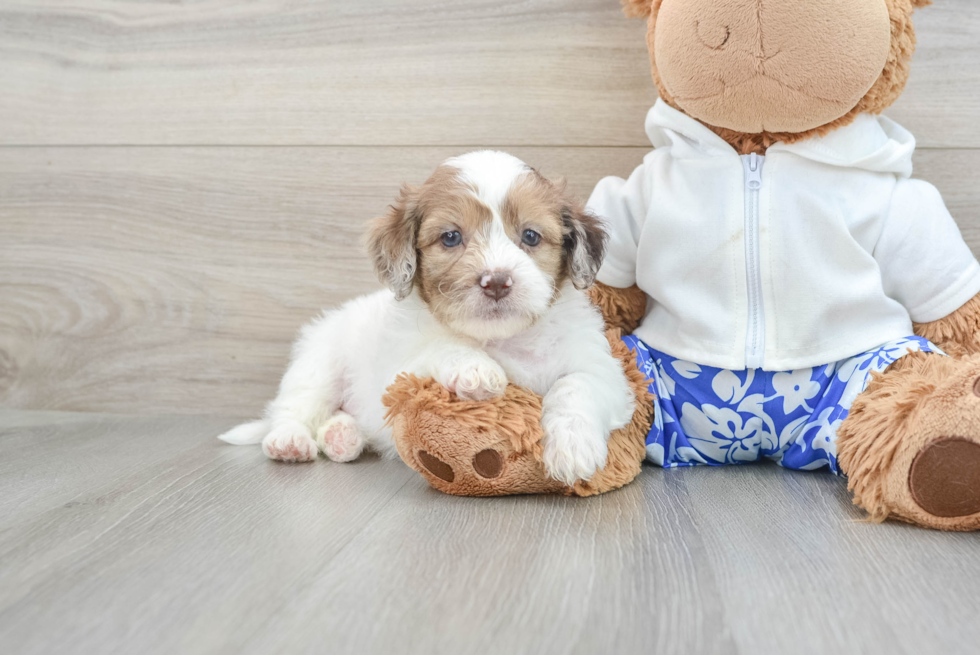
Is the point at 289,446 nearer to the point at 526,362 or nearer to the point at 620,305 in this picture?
the point at 526,362

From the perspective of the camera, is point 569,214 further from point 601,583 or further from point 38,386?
point 38,386

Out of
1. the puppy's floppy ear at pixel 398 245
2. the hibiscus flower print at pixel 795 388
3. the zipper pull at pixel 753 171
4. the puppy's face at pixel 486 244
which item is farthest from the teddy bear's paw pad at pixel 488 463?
the zipper pull at pixel 753 171

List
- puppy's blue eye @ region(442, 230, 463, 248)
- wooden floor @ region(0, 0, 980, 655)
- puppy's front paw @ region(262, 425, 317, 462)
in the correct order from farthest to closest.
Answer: puppy's front paw @ region(262, 425, 317, 462), puppy's blue eye @ region(442, 230, 463, 248), wooden floor @ region(0, 0, 980, 655)

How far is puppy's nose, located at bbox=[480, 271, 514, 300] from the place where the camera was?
1408mm

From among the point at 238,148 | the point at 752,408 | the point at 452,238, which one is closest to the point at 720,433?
the point at 752,408

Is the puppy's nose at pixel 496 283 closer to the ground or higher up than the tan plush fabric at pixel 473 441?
higher up

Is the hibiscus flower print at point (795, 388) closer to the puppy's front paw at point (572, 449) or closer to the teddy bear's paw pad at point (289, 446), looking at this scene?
the puppy's front paw at point (572, 449)

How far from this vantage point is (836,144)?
5.28 feet

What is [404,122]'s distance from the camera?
84.7 inches

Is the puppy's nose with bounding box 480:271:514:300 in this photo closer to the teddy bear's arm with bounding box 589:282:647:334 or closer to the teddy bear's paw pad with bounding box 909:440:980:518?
the teddy bear's arm with bounding box 589:282:647:334

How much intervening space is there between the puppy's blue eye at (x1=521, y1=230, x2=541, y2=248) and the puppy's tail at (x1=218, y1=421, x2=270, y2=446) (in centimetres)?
89

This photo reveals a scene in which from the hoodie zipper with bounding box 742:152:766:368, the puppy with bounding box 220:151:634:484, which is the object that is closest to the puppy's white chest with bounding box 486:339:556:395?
the puppy with bounding box 220:151:634:484

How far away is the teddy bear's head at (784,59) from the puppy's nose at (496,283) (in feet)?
1.82

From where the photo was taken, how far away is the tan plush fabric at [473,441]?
1416mm
